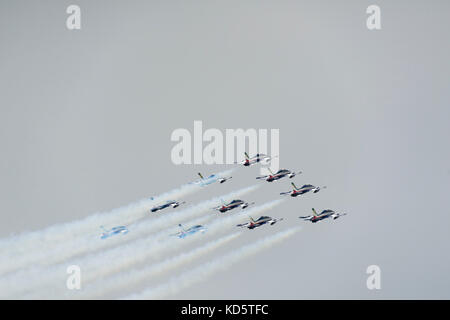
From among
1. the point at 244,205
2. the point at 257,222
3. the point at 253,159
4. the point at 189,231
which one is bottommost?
the point at 189,231

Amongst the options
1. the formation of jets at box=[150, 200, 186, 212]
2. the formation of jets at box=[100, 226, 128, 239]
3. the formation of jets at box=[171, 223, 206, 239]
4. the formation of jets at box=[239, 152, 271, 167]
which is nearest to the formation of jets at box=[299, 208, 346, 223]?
the formation of jets at box=[239, 152, 271, 167]

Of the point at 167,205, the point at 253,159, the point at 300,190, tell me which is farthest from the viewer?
the point at 300,190

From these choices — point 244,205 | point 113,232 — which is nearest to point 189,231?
point 244,205

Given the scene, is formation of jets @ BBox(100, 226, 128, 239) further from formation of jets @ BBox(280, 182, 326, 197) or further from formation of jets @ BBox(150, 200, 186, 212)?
formation of jets @ BBox(280, 182, 326, 197)

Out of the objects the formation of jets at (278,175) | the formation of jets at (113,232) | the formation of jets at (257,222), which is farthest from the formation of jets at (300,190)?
the formation of jets at (113,232)

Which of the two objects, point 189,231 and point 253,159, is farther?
point 253,159

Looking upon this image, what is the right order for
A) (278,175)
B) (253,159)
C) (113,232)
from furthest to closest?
(278,175)
(253,159)
(113,232)

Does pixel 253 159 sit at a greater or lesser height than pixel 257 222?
greater

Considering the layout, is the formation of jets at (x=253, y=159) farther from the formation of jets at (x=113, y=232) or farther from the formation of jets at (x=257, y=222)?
the formation of jets at (x=113, y=232)

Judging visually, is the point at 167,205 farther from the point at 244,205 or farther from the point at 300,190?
the point at 300,190

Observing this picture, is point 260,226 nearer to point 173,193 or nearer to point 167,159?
point 173,193
